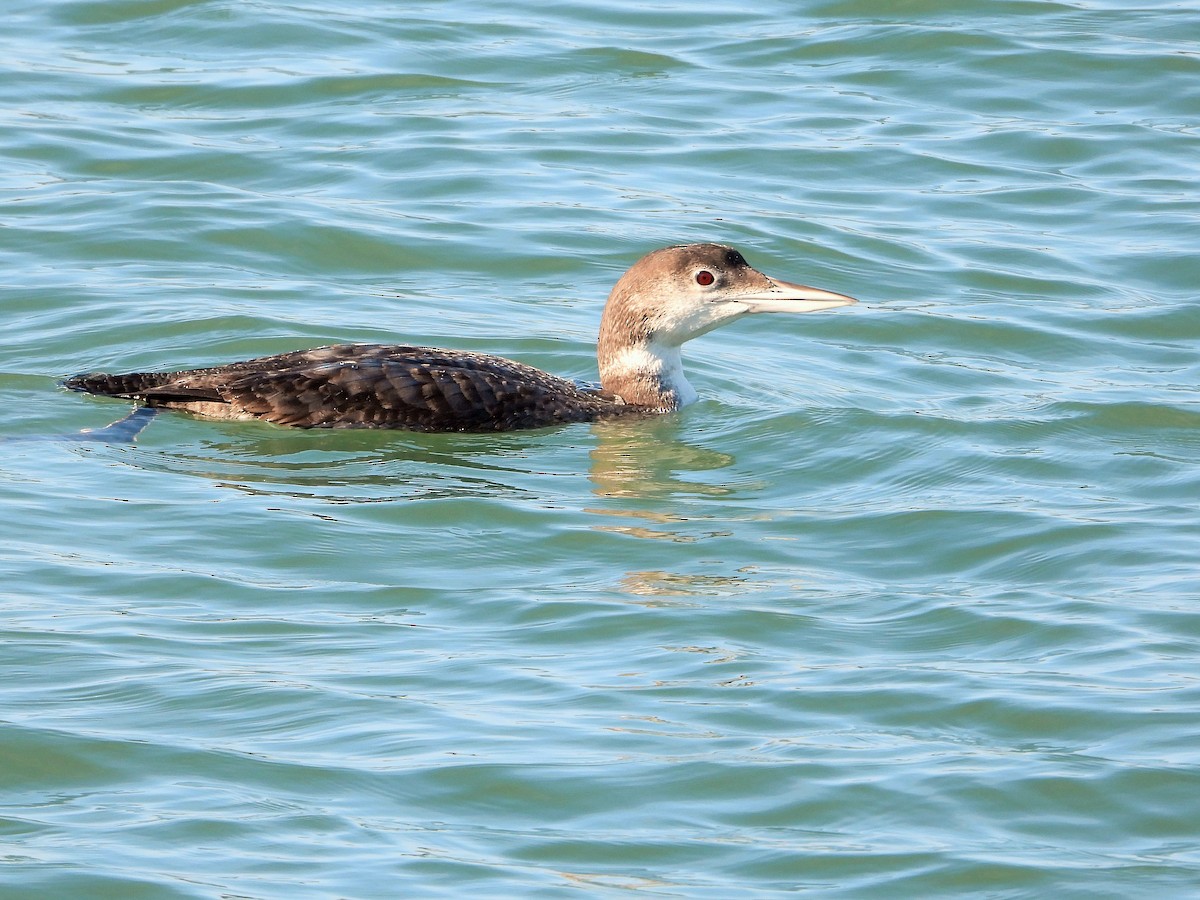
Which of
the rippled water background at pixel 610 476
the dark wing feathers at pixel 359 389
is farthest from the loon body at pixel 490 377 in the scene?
the rippled water background at pixel 610 476

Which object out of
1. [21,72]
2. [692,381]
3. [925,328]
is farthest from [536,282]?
[21,72]

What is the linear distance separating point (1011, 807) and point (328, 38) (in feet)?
36.5

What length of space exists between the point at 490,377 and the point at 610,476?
756 mm

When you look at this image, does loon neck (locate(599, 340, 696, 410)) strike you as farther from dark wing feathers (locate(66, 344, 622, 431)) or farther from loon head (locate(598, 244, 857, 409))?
dark wing feathers (locate(66, 344, 622, 431))

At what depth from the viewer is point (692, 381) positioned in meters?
10.7

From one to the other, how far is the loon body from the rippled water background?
138 mm

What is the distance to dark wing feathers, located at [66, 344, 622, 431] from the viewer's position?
360 inches

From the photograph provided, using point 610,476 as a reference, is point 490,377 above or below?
above

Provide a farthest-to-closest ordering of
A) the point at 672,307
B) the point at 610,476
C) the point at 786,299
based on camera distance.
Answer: the point at 672,307, the point at 786,299, the point at 610,476

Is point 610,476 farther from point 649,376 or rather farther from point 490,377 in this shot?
point 649,376

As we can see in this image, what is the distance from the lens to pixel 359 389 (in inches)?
359

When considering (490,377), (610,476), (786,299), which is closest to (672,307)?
(786,299)

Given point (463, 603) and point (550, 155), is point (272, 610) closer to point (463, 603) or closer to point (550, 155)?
point (463, 603)

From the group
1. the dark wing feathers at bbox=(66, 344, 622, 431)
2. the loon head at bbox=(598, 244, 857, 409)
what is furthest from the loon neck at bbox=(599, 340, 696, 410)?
the dark wing feathers at bbox=(66, 344, 622, 431)
